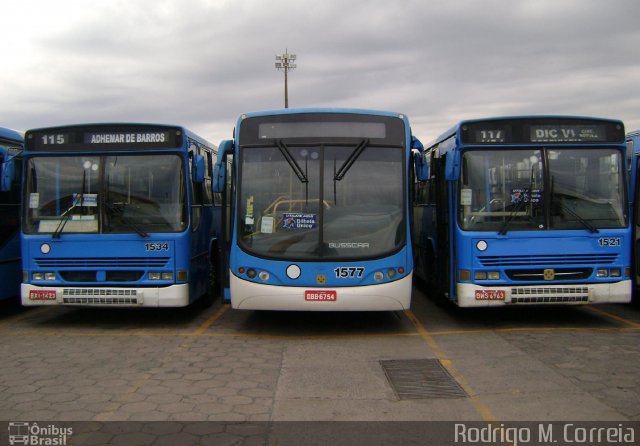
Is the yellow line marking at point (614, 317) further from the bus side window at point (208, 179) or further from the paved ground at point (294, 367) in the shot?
the bus side window at point (208, 179)

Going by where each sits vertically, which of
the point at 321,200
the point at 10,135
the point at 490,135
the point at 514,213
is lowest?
the point at 514,213

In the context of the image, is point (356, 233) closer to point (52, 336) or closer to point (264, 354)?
point (264, 354)

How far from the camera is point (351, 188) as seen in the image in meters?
7.75

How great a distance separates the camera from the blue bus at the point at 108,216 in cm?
824

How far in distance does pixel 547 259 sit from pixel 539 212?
0.67m

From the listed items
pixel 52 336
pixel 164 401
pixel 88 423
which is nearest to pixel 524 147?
pixel 164 401

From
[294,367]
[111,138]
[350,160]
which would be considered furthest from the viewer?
[111,138]

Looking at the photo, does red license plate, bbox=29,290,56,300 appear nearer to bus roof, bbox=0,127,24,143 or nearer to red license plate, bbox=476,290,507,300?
bus roof, bbox=0,127,24,143

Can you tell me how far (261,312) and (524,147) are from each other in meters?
4.96

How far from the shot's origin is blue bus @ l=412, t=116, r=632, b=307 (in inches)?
316

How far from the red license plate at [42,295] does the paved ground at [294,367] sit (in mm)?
517

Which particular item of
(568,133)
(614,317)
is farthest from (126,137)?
(614,317)

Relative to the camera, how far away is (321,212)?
7.69m

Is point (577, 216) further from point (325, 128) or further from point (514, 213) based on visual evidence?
point (325, 128)
